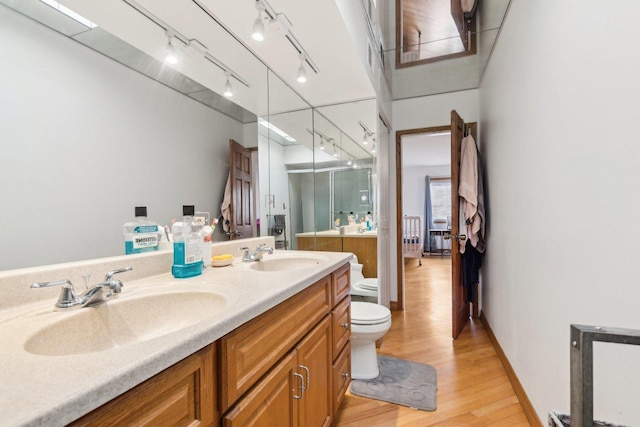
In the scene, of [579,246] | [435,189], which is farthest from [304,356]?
[435,189]

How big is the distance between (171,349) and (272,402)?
19.3 inches

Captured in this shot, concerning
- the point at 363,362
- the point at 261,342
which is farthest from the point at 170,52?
the point at 363,362

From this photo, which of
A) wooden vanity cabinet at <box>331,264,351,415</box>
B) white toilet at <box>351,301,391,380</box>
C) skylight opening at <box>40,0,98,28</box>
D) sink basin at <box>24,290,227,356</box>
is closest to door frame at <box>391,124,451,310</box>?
white toilet at <box>351,301,391,380</box>

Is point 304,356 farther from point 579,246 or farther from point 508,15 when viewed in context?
point 508,15

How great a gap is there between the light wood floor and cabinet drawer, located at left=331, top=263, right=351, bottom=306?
0.68m

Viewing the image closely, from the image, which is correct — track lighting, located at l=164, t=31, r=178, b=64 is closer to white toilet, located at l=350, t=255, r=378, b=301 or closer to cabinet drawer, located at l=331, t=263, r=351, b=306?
cabinet drawer, located at l=331, t=263, r=351, b=306

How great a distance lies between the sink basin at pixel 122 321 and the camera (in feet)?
2.23

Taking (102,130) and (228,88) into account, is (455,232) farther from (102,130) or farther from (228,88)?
(102,130)

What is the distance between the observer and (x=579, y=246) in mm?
1019

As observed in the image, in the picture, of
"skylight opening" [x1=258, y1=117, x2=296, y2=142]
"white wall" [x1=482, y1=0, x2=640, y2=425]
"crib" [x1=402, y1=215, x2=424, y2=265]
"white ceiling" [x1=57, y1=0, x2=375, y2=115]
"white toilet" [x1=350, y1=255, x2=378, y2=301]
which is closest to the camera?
"white wall" [x1=482, y1=0, x2=640, y2=425]

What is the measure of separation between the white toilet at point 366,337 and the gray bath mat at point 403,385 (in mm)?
60

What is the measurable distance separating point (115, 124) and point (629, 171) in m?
1.63

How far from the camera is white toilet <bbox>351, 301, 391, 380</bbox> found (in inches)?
73.1

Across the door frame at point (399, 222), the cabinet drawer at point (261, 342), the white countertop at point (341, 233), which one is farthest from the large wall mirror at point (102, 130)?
the door frame at point (399, 222)
